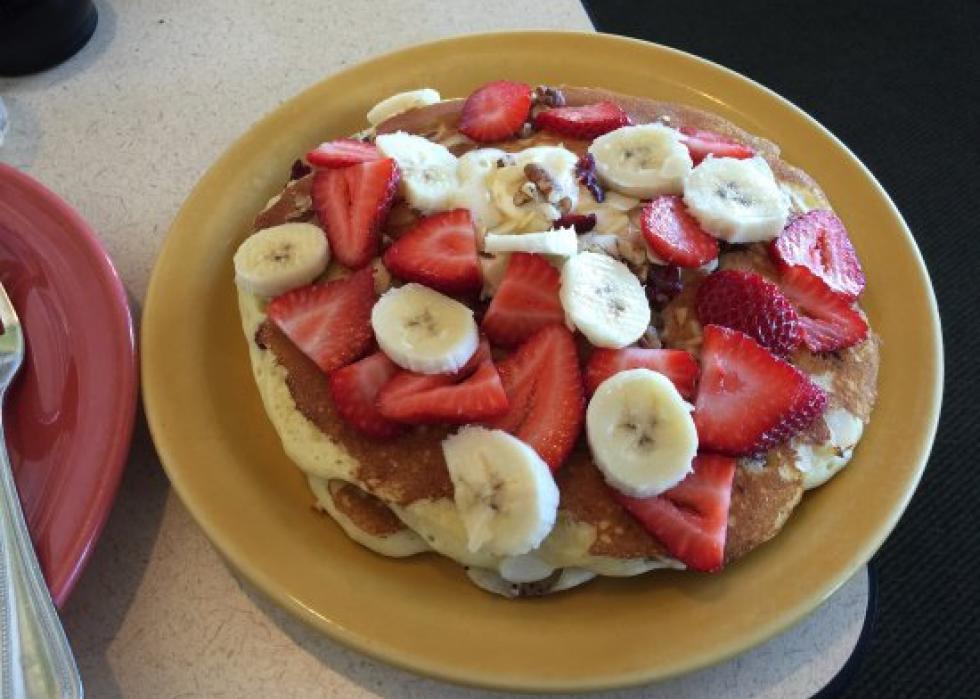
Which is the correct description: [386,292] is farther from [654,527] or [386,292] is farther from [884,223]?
[884,223]

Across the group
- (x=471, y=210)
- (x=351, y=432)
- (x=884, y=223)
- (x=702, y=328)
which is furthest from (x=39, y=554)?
(x=884, y=223)

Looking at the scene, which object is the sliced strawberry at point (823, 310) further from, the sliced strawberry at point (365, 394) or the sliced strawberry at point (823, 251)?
the sliced strawberry at point (365, 394)

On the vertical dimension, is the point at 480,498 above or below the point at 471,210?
below

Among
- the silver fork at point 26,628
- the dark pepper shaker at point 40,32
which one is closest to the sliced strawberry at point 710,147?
the silver fork at point 26,628

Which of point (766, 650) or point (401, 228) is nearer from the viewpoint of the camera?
point (766, 650)

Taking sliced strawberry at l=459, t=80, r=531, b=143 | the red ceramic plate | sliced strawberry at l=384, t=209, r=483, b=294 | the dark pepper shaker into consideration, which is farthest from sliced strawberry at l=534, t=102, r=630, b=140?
the dark pepper shaker

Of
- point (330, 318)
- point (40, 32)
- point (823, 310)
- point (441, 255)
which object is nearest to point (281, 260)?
point (330, 318)

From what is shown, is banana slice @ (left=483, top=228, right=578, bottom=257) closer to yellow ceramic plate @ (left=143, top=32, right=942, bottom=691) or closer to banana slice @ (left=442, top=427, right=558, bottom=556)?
banana slice @ (left=442, top=427, right=558, bottom=556)

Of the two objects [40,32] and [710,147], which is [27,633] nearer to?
[710,147]
